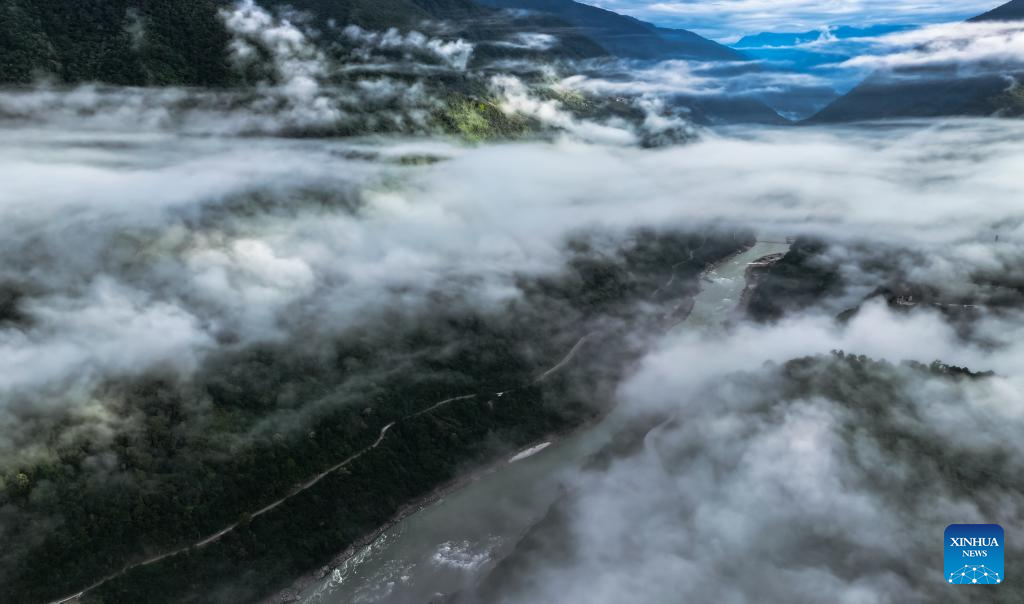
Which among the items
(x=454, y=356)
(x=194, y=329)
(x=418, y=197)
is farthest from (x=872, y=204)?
(x=194, y=329)

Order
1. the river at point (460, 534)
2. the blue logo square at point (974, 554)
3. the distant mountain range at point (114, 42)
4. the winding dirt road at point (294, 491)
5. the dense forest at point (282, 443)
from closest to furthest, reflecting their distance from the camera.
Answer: the blue logo square at point (974, 554), the winding dirt road at point (294, 491), the dense forest at point (282, 443), the river at point (460, 534), the distant mountain range at point (114, 42)

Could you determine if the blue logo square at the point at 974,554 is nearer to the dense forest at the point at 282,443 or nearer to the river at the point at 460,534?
the river at the point at 460,534

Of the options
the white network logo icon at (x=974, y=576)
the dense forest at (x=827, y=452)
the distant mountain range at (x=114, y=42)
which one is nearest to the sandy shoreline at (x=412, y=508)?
the dense forest at (x=827, y=452)

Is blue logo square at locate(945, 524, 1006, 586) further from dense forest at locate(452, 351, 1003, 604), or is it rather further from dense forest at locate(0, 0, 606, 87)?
dense forest at locate(0, 0, 606, 87)

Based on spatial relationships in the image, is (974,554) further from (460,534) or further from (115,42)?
(115,42)

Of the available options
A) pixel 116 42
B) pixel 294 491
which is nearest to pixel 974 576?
pixel 294 491

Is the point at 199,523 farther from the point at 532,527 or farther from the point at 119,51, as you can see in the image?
the point at 119,51
